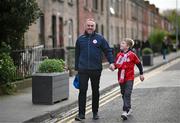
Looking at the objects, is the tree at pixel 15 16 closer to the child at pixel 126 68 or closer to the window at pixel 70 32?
the child at pixel 126 68

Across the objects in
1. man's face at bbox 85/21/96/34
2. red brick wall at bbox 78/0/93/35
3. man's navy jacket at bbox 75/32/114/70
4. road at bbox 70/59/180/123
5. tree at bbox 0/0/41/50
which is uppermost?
red brick wall at bbox 78/0/93/35

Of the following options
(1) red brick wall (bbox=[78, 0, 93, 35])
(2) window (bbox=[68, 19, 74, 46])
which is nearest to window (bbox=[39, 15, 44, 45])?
(2) window (bbox=[68, 19, 74, 46])

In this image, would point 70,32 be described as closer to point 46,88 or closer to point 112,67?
point 46,88

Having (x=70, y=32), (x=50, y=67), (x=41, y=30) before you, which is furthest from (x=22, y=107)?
(x=70, y=32)

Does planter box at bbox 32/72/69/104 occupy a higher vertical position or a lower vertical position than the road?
higher

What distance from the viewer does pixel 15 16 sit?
Result: 17250 mm

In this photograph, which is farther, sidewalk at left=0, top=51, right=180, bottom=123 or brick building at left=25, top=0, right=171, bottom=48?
brick building at left=25, top=0, right=171, bottom=48

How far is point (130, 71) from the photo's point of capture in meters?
11.6

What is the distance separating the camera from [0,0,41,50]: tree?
56.7 ft

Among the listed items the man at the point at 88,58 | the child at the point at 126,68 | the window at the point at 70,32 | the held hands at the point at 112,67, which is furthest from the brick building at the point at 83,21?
the held hands at the point at 112,67

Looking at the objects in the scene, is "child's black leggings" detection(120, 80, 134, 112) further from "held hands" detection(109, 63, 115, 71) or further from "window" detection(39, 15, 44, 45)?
"window" detection(39, 15, 44, 45)

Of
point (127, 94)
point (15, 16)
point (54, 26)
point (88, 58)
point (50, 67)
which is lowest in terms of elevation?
point (127, 94)

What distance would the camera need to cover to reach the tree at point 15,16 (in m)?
17.3

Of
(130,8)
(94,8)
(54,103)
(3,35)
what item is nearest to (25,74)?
(3,35)
